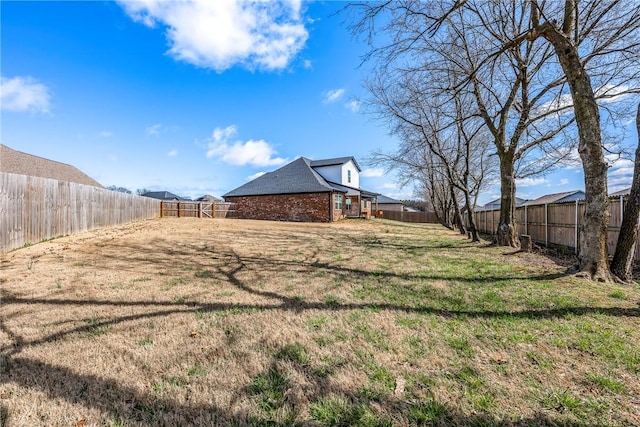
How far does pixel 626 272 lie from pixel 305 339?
5791 millimetres

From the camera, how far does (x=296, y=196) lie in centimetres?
2159

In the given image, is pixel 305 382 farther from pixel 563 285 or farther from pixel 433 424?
pixel 563 285

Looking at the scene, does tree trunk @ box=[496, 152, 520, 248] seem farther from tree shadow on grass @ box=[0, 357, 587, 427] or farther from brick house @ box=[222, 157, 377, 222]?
brick house @ box=[222, 157, 377, 222]

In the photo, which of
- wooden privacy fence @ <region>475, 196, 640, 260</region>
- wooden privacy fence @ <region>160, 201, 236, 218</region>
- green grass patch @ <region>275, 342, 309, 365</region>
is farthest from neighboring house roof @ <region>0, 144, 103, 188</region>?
wooden privacy fence @ <region>475, 196, 640, 260</region>

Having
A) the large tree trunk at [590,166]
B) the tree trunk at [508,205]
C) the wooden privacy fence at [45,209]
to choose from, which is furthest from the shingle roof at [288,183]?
the large tree trunk at [590,166]

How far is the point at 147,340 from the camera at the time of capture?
2754 mm

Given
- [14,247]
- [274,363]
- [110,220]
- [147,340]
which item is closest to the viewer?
[274,363]

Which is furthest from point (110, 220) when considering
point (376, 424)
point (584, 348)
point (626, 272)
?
point (626, 272)

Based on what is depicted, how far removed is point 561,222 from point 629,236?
16.0 feet

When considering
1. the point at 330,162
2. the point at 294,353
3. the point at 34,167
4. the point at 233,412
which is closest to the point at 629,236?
the point at 294,353

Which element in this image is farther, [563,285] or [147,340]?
[563,285]

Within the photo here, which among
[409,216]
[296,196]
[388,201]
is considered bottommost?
[409,216]

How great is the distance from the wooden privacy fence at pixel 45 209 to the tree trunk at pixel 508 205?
1385 cm

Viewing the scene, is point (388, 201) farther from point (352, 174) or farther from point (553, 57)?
point (553, 57)
